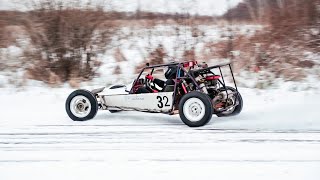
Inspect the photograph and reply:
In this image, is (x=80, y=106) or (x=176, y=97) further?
(x=80, y=106)

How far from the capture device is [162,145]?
7711 mm

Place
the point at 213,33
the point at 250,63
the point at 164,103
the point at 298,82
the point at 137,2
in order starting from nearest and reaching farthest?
the point at 164,103 → the point at 298,82 → the point at 250,63 → the point at 213,33 → the point at 137,2

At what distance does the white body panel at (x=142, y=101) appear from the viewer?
9430 millimetres

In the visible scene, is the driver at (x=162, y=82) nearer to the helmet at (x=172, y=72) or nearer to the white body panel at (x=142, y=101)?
the helmet at (x=172, y=72)

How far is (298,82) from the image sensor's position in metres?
14.0

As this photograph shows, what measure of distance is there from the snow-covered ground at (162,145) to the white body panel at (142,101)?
314 millimetres

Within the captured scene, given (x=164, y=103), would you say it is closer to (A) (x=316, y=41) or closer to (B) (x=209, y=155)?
(B) (x=209, y=155)

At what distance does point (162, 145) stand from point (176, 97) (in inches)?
74.5

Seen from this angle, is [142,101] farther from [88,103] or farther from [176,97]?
[88,103]

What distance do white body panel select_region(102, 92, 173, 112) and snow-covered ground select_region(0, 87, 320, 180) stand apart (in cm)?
31

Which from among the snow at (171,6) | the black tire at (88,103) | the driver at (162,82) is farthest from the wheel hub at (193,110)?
the snow at (171,6)

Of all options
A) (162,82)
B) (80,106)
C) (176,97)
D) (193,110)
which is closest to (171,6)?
(162,82)

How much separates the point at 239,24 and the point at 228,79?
10.1ft

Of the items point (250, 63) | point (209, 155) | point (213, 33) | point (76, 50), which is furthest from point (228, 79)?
point (209, 155)
